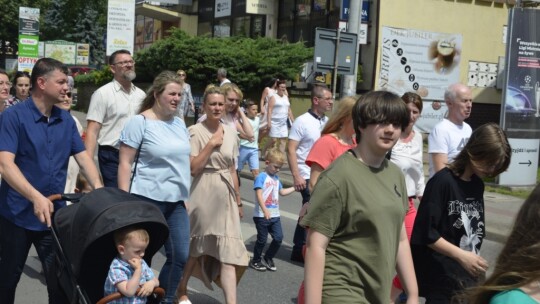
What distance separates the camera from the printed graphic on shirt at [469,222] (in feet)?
14.5

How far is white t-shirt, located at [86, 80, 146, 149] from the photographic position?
6949mm

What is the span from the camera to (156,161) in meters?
5.55

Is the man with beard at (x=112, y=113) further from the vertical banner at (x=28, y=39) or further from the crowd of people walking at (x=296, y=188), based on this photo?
the vertical banner at (x=28, y=39)

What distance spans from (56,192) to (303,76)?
19429mm

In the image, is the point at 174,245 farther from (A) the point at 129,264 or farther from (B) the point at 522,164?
(B) the point at 522,164

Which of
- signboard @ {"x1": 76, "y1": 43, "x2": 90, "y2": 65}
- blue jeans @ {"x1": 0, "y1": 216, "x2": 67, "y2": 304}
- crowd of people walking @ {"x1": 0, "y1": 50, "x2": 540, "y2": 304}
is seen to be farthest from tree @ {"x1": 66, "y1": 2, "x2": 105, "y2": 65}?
blue jeans @ {"x1": 0, "y1": 216, "x2": 67, "y2": 304}

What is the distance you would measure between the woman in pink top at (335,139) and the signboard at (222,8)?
2541 centimetres

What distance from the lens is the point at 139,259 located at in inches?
170

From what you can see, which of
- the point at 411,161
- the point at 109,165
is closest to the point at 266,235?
the point at 109,165

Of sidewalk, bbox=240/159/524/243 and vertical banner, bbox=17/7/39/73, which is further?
vertical banner, bbox=17/7/39/73

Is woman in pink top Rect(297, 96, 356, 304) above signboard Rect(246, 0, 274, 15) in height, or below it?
below

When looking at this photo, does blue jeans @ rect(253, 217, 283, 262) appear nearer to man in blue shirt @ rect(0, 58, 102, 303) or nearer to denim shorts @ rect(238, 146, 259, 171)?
man in blue shirt @ rect(0, 58, 102, 303)

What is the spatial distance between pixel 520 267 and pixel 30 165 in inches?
142

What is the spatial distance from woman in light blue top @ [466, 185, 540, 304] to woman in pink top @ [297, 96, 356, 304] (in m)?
3.29
